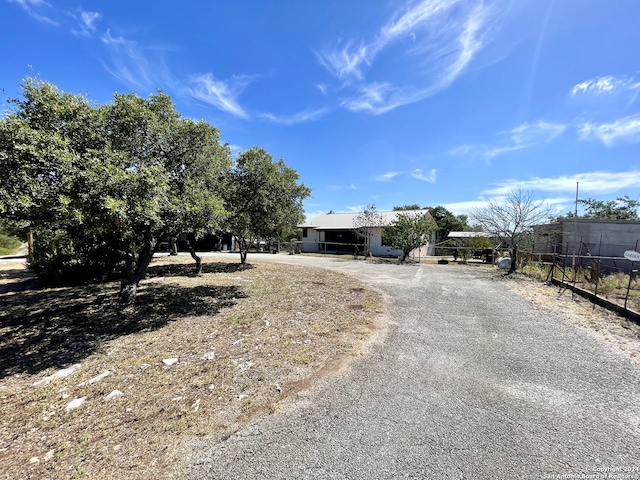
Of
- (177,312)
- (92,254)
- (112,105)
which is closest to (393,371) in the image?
(177,312)

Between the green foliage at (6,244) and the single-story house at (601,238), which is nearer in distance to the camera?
the single-story house at (601,238)

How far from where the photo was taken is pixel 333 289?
9.04 metres

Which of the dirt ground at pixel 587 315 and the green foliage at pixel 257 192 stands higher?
the green foliage at pixel 257 192

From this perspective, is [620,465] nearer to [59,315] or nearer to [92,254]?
[59,315]

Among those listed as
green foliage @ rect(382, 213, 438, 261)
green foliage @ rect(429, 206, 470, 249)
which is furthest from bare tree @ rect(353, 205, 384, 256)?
green foliage @ rect(429, 206, 470, 249)

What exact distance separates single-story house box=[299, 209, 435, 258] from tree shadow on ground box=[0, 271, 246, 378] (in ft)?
54.3

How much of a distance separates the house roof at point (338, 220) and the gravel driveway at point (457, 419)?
2020cm

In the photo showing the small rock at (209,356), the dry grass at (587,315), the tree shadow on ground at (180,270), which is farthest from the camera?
the tree shadow on ground at (180,270)

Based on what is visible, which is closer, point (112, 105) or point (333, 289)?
point (112, 105)

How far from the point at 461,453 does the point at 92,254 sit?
37.3 ft

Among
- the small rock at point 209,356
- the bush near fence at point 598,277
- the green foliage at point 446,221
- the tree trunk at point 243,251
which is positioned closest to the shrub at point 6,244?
the tree trunk at point 243,251

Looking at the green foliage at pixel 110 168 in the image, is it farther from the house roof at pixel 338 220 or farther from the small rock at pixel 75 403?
the house roof at pixel 338 220

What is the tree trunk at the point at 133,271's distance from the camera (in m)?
6.89

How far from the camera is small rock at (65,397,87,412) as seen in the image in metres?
3.20
